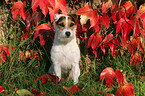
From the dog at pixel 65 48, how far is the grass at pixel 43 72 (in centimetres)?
14

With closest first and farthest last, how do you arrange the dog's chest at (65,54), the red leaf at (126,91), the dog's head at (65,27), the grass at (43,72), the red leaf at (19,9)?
the red leaf at (126,91) < the grass at (43,72) < the dog's head at (65,27) < the dog's chest at (65,54) < the red leaf at (19,9)

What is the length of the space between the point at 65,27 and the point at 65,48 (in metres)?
0.25

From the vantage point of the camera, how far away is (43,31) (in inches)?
92.9

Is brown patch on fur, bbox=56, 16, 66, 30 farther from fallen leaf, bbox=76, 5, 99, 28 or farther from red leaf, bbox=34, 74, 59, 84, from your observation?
red leaf, bbox=34, 74, 59, 84

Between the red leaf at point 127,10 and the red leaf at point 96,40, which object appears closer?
the red leaf at point 127,10

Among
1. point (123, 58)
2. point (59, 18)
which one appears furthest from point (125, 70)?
point (59, 18)

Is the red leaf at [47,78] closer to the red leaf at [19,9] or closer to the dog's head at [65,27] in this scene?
the dog's head at [65,27]

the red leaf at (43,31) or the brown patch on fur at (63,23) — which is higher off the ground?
the brown patch on fur at (63,23)

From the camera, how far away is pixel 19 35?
240cm

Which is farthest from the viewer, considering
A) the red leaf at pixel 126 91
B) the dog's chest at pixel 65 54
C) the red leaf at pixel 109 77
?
the dog's chest at pixel 65 54

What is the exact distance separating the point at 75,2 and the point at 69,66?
997mm

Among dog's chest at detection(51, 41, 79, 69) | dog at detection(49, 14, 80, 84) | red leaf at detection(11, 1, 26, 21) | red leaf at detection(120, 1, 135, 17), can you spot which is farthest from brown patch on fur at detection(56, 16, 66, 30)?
red leaf at detection(120, 1, 135, 17)

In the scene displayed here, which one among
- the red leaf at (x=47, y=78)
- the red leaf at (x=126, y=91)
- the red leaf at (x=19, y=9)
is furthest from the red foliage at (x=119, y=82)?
the red leaf at (x=19, y=9)

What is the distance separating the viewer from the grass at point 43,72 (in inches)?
69.4
